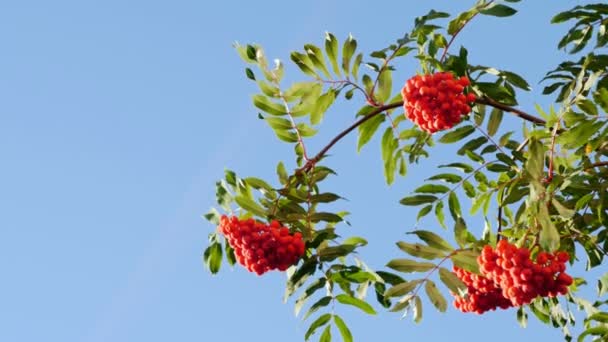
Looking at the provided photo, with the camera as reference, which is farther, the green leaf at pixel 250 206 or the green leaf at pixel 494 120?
the green leaf at pixel 494 120

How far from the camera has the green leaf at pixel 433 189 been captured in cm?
474

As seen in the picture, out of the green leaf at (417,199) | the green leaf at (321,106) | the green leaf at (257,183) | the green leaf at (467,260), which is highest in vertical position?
the green leaf at (321,106)

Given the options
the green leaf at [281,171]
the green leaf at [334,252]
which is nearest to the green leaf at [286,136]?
the green leaf at [281,171]

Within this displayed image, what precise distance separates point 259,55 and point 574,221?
1953 millimetres

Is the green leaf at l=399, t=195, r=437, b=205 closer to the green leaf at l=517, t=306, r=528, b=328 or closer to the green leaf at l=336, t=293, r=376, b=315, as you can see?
the green leaf at l=336, t=293, r=376, b=315

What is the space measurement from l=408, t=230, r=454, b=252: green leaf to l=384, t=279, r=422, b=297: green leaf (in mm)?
191

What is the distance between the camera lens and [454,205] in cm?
475

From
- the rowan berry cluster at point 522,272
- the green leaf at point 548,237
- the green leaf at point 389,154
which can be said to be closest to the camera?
the green leaf at point 548,237

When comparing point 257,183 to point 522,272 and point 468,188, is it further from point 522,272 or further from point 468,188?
point 522,272

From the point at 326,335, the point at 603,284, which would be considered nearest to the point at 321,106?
the point at 326,335

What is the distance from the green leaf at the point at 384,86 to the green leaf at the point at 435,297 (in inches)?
42.1

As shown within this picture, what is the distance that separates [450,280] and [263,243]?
0.92 meters

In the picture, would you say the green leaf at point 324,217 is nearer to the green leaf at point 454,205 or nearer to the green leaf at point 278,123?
the green leaf at point 278,123

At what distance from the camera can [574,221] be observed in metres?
4.84
